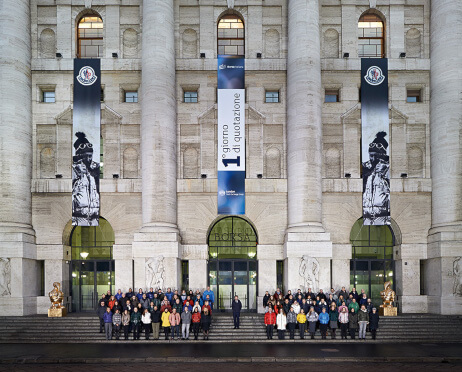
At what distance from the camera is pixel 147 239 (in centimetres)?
3725

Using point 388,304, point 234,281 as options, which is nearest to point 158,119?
point 234,281

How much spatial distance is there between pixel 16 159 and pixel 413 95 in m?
27.3

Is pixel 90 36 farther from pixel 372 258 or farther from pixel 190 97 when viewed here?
pixel 372 258

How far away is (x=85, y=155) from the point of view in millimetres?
39188

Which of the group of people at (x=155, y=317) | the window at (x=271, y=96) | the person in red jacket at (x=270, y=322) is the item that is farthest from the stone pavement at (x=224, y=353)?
the window at (x=271, y=96)

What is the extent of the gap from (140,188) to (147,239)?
4.20 meters

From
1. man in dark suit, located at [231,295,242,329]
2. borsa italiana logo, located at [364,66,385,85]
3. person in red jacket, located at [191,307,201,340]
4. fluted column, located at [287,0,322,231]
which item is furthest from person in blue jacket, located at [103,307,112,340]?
borsa italiana logo, located at [364,66,385,85]

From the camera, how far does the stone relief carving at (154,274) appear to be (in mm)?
36562

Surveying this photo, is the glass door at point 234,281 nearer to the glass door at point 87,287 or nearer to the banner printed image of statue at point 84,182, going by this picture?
the glass door at point 87,287

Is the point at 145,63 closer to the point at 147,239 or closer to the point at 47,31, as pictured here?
the point at 47,31

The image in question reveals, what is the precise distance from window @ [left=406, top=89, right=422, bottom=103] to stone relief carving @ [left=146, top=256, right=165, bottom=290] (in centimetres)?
2073

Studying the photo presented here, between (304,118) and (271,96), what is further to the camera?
(271,96)

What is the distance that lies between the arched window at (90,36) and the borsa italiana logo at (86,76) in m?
2.16

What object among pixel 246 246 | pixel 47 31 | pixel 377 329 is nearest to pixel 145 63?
pixel 47 31
